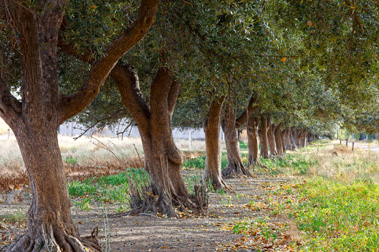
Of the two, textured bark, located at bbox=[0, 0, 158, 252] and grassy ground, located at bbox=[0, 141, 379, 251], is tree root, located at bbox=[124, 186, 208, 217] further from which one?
textured bark, located at bbox=[0, 0, 158, 252]

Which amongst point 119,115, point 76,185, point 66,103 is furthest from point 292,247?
point 76,185

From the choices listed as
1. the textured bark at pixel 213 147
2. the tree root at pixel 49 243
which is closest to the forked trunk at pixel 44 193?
the tree root at pixel 49 243

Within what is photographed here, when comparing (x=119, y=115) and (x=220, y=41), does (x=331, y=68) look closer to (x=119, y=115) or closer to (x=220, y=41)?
(x=220, y=41)

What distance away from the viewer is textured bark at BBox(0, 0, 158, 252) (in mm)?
5398

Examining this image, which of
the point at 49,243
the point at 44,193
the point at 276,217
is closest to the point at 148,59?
the point at 276,217

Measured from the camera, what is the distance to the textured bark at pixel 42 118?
17.7 ft

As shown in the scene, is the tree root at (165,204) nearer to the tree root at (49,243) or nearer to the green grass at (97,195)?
the green grass at (97,195)

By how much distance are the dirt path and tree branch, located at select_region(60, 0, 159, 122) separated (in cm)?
184

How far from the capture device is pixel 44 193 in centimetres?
548

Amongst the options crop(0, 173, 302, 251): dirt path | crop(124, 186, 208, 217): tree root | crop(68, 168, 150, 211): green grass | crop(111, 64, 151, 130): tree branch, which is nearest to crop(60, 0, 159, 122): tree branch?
crop(0, 173, 302, 251): dirt path

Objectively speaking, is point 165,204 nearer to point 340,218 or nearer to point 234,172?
point 340,218

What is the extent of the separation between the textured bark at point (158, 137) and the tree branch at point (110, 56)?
10.1 ft

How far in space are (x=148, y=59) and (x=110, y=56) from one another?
4.24 metres

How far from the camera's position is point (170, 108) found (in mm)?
10203
